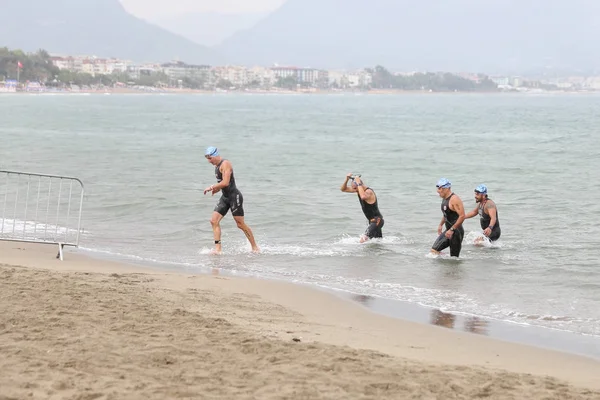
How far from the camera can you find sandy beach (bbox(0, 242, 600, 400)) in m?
6.14

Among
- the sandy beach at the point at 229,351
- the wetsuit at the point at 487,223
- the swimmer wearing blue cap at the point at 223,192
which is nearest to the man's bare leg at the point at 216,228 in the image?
the swimmer wearing blue cap at the point at 223,192

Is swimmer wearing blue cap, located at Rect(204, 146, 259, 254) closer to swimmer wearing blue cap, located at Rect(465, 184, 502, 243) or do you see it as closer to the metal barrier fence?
the metal barrier fence

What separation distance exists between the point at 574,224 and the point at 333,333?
1225cm

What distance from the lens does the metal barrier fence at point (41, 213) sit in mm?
13523

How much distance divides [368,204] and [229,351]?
888 centimetres

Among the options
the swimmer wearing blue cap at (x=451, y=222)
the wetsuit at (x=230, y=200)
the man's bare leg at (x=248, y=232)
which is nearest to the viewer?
the swimmer wearing blue cap at (x=451, y=222)

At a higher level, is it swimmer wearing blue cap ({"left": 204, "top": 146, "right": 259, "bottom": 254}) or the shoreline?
swimmer wearing blue cap ({"left": 204, "top": 146, "right": 259, "bottom": 254})

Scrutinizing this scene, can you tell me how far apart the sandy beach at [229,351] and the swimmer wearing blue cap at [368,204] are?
17.3ft

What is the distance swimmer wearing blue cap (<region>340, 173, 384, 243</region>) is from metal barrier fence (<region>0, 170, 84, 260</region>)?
4.60 meters

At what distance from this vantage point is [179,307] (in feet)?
28.9

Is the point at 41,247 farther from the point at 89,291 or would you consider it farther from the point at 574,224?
the point at 574,224

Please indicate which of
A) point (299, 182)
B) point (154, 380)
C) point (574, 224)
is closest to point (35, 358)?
point (154, 380)

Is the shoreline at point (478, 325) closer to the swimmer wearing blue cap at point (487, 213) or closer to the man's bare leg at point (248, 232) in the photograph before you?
the man's bare leg at point (248, 232)

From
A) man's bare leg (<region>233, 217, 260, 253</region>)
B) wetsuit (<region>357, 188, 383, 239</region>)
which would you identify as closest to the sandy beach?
man's bare leg (<region>233, 217, 260, 253</region>)
